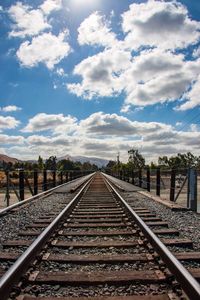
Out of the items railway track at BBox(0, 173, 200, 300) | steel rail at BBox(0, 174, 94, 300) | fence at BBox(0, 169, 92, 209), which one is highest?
fence at BBox(0, 169, 92, 209)

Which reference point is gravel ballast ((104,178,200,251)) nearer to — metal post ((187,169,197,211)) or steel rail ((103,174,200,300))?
metal post ((187,169,197,211))

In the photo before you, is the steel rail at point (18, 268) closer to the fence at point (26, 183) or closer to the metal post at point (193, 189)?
the metal post at point (193, 189)

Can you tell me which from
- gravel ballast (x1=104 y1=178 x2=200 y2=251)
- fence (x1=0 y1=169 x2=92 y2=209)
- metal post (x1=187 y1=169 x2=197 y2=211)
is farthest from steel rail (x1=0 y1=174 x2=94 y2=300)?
fence (x1=0 y1=169 x2=92 y2=209)

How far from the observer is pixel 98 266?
4.91 metres

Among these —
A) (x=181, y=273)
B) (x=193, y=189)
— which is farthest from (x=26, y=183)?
(x=181, y=273)

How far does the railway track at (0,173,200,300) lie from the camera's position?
3.85 meters

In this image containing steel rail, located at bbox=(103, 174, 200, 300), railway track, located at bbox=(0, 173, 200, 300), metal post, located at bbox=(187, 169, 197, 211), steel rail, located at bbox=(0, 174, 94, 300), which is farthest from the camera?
metal post, located at bbox=(187, 169, 197, 211)

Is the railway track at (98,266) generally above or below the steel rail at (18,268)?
below

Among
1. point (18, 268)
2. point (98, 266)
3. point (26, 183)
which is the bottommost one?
point (98, 266)

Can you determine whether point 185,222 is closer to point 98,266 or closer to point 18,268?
point 98,266

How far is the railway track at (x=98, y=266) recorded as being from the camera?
3848 millimetres

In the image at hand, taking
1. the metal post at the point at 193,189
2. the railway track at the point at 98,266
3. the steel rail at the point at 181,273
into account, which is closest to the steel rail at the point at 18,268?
the railway track at the point at 98,266

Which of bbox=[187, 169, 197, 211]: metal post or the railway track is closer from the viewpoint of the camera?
the railway track

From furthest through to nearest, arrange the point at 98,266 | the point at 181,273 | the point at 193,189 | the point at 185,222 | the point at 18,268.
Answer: the point at 193,189, the point at 185,222, the point at 98,266, the point at 18,268, the point at 181,273
